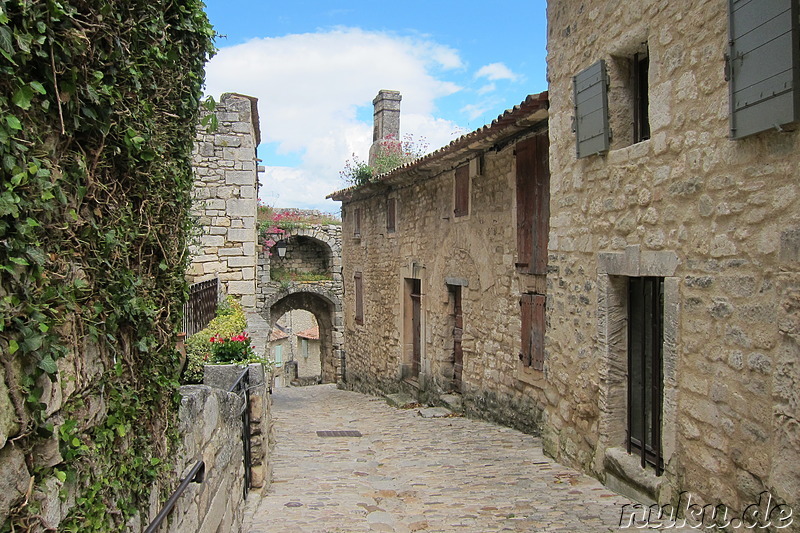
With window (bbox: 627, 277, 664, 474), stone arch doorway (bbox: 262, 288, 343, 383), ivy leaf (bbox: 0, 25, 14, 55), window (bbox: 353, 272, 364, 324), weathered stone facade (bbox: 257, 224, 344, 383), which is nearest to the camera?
ivy leaf (bbox: 0, 25, 14, 55)

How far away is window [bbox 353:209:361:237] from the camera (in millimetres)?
15000

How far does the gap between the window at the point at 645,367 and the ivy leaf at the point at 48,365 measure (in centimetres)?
429

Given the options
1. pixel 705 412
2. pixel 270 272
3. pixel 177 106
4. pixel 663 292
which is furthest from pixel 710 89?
pixel 270 272

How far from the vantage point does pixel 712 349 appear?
13.2 feet

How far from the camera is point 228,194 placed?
10250 mm

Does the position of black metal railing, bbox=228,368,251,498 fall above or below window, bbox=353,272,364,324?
below

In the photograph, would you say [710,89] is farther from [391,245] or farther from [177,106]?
[391,245]

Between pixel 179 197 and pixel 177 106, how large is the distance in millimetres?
366

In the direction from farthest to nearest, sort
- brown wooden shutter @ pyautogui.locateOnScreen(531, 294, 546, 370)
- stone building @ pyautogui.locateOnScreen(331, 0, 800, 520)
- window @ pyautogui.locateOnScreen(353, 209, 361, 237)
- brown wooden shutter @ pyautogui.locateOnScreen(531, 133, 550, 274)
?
window @ pyautogui.locateOnScreen(353, 209, 361, 237) → brown wooden shutter @ pyautogui.locateOnScreen(531, 294, 546, 370) → brown wooden shutter @ pyautogui.locateOnScreen(531, 133, 550, 274) → stone building @ pyautogui.locateOnScreen(331, 0, 800, 520)

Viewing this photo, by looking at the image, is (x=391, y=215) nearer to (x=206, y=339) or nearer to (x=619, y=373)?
(x=206, y=339)

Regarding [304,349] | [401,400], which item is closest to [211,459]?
[401,400]

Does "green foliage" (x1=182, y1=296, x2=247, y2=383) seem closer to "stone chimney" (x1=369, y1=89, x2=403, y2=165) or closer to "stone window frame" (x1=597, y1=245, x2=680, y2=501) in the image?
"stone window frame" (x1=597, y1=245, x2=680, y2=501)

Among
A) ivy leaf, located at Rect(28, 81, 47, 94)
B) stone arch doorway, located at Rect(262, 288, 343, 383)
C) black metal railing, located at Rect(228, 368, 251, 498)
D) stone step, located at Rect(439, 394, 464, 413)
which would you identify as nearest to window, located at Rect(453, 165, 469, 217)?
stone step, located at Rect(439, 394, 464, 413)

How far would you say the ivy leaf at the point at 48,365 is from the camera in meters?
1.50
